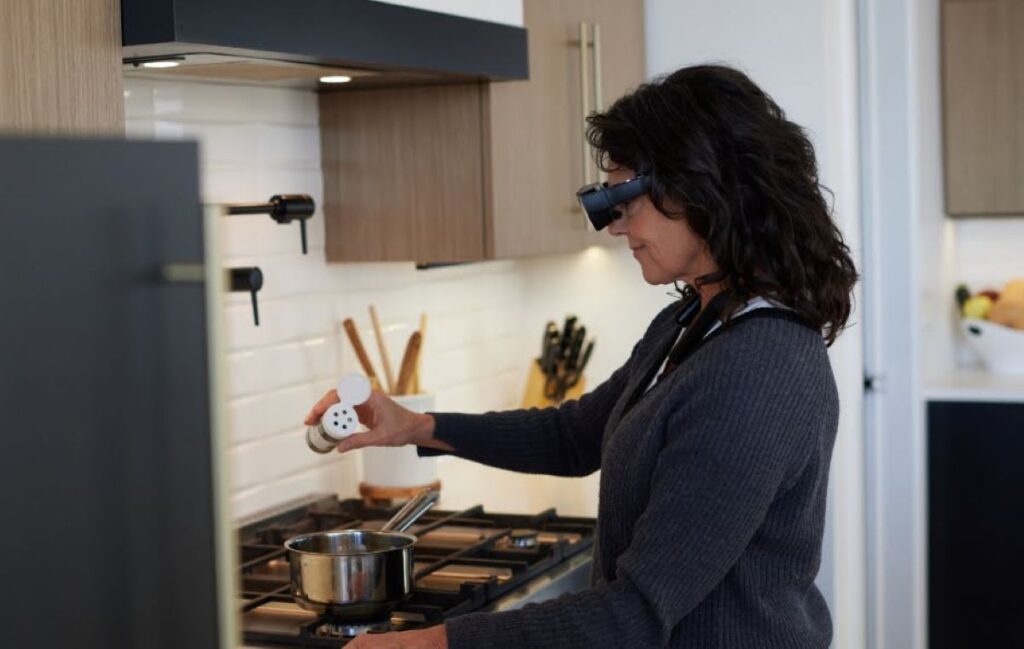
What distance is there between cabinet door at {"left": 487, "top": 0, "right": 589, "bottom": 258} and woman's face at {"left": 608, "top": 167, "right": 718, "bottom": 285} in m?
0.82

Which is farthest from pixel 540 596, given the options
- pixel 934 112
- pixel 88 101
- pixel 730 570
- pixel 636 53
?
pixel 934 112

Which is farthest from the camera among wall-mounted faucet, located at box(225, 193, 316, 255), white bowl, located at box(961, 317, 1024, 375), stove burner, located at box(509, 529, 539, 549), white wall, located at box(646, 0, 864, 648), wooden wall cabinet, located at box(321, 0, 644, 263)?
white bowl, located at box(961, 317, 1024, 375)

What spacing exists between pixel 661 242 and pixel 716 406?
0.27 meters

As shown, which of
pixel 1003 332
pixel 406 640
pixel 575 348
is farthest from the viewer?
pixel 1003 332

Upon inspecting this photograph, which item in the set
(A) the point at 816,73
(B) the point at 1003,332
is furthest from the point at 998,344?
(A) the point at 816,73

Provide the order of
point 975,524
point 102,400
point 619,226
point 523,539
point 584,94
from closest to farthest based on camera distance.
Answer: point 102,400, point 619,226, point 523,539, point 584,94, point 975,524

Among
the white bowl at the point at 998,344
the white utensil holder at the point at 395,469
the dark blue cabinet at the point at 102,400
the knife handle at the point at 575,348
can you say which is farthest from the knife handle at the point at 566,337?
the dark blue cabinet at the point at 102,400

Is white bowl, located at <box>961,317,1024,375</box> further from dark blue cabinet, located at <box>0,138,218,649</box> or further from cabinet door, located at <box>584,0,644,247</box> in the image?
dark blue cabinet, located at <box>0,138,218,649</box>

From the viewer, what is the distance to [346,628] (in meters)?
2.10

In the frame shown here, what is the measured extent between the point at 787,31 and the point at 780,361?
1.71 meters

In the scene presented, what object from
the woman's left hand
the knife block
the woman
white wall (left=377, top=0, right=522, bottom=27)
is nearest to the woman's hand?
the woman

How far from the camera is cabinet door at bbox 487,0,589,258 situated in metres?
2.73

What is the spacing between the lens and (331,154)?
9.21ft

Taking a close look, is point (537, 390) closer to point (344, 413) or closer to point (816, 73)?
point (816, 73)
